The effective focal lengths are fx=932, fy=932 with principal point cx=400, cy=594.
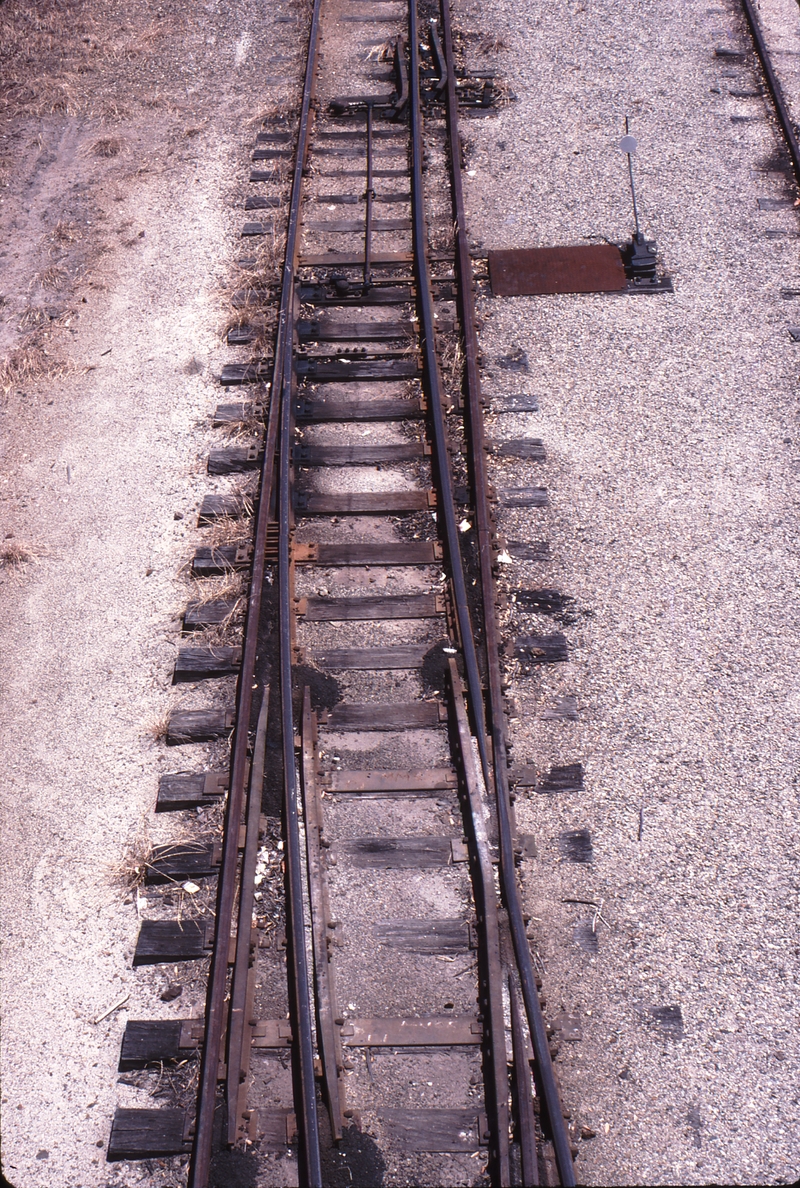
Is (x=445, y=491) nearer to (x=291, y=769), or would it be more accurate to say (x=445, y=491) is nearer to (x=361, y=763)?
(x=361, y=763)

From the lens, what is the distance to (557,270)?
854 centimetres

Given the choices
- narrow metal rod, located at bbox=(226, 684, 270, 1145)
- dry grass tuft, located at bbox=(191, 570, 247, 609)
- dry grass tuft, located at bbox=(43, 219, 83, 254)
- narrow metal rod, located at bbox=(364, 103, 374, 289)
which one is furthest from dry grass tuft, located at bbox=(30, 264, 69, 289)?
narrow metal rod, located at bbox=(226, 684, 270, 1145)

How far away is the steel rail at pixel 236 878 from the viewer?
446cm

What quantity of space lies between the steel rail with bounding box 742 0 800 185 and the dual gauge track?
3575 millimetres

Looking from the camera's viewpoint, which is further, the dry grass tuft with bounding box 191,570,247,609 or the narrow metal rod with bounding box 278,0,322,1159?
the dry grass tuft with bounding box 191,570,247,609

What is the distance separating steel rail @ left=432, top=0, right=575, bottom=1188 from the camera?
4.59 meters

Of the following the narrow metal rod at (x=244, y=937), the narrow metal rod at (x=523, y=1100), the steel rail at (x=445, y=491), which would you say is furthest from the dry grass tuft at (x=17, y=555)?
the narrow metal rod at (x=523, y=1100)

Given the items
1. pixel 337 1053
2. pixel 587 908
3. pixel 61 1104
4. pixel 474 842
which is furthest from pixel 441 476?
pixel 61 1104

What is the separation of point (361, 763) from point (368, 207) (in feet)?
18.6

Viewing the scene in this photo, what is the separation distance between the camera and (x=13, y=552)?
22.9 ft

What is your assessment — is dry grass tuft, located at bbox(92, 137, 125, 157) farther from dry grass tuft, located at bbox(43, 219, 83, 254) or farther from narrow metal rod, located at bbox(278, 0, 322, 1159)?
narrow metal rod, located at bbox(278, 0, 322, 1159)

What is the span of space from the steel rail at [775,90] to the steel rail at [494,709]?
133 inches

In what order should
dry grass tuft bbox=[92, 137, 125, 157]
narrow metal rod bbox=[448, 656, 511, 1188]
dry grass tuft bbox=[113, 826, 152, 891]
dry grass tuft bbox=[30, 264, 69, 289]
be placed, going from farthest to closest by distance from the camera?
dry grass tuft bbox=[92, 137, 125, 157], dry grass tuft bbox=[30, 264, 69, 289], dry grass tuft bbox=[113, 826, 152, 891], narrow metal rod bbox=[448, 656, 511, 1188]

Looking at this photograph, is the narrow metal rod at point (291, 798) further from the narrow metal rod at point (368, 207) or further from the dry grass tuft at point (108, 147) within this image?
the dry grass tuft at point (108, 147)
